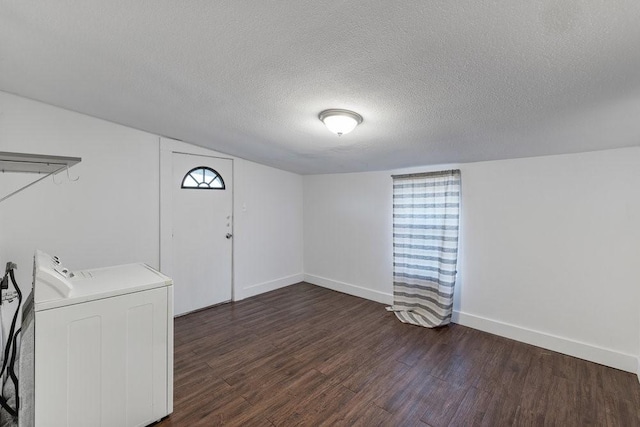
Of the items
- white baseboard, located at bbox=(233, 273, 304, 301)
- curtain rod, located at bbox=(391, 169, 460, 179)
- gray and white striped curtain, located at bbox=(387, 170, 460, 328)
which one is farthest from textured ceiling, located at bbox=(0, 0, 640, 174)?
white baseboard, located at bbox=(233, 273, 304, 301)

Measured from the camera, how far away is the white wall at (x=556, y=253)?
7.84ft

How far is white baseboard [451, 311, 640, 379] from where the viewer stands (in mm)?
2363

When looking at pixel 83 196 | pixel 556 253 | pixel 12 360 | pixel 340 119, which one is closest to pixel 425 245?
pixel 556 253

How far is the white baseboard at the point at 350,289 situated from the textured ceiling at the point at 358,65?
87.8 inches

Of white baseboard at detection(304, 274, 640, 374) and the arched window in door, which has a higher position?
the arched window in door

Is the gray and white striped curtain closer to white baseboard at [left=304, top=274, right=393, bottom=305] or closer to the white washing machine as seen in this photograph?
white baseboard at [left=304, top=274, right=393, bottom=305]

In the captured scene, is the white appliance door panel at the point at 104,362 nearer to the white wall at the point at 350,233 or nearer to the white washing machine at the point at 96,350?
the white washing machine at the point at 96,350

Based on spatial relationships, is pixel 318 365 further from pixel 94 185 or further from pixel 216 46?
pixel 94 185

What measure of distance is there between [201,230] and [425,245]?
2.84 metres

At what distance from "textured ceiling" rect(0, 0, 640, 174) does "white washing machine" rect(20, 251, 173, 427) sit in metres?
1.30

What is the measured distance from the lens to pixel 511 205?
293 centimetres

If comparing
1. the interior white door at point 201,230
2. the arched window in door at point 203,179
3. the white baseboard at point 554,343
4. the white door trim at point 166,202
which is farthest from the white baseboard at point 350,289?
the white door trim at point 166,202

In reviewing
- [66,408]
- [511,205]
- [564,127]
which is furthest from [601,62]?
[66,408]

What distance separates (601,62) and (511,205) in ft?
6.07
